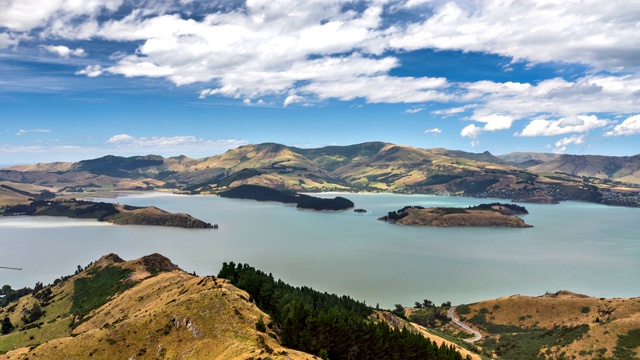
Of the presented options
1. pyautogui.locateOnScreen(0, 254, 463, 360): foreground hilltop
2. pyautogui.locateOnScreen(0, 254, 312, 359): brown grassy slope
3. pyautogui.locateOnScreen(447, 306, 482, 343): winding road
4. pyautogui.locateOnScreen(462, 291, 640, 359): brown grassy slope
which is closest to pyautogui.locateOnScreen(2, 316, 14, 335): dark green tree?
pyautogui.locateOnScreen(0, 254, 312, 359): brown grassy slope

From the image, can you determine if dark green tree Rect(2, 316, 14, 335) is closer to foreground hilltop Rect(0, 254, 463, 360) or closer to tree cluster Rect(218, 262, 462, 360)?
foreground hilltop Rect(0, 254, 463, 360)

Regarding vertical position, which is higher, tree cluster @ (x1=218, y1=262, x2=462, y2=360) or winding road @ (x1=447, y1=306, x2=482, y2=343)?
tree cluster @ (x1=218, y1=262, x2=462, y2=360)

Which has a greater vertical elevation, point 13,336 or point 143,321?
point 143,321

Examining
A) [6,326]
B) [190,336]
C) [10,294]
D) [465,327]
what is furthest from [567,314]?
[10,294]

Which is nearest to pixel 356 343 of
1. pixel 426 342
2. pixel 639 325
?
pixel 426 342

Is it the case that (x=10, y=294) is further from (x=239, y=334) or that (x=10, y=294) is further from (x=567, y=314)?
(x=567, y=314)

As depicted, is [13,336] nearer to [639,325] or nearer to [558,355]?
[558,355]

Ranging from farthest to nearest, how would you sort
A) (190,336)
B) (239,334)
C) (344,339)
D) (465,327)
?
(465,327) → (190,336) → (344,339) → (239,334)

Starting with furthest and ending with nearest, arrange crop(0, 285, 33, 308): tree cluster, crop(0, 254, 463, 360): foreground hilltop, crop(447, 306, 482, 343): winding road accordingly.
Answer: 1. crop(0, 285, 33, 308): tree cluster
2. crop(447, 306, 482, 343): winding road
3. crop(0, 254, 463, 360): foreground hilltop
